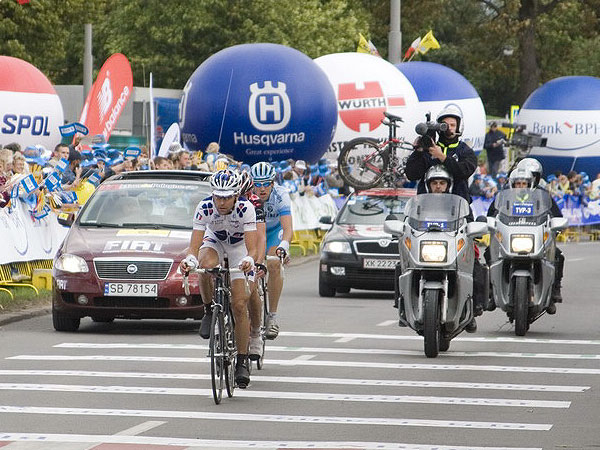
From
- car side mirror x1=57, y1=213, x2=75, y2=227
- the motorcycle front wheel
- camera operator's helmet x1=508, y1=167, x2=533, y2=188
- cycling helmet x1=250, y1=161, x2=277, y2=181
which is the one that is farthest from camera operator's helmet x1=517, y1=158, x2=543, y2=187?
car side mirror x1=57, y1=213, x2=75, y2=227

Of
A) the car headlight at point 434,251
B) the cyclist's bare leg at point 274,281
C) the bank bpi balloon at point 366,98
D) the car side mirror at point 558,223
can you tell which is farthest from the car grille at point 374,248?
the bank bpi balloon at point 366,98

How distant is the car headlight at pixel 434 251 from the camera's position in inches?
585

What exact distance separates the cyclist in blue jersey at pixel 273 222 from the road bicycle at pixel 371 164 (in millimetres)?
13731

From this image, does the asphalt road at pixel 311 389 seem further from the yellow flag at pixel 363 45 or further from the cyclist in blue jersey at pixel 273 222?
the yellow flag at pixel 363 45

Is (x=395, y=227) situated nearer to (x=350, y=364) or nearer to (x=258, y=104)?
(x=350, y=364)

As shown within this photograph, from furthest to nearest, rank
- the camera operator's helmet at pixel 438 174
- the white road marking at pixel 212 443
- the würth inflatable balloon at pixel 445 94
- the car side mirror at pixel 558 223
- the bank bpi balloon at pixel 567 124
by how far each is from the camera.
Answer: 1. the bank bpi balloon at pixel 567 124
2. the würth inflatable balloon at pixel 445 94
3. the car side mirror at pixel 558 223
4. the camera operator's helmet at pixel 438 174
5. the white road marking at pixel 212 443

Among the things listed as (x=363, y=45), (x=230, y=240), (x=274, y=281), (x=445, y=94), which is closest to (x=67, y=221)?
(x=274, y=281)

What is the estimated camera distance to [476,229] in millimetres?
15172

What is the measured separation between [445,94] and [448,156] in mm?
22500

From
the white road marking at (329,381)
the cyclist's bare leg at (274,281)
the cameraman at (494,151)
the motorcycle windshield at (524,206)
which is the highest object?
the motorcycle windshield at (524,206)

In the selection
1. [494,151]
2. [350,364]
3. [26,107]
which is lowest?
[494,151]

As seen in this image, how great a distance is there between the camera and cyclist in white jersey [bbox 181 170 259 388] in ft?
39.9

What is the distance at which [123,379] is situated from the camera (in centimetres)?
1309

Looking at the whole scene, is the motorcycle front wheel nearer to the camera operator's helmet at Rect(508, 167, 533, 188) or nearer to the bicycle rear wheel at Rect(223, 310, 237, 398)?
the bicycle rear wheel at Rect(223, 310, 237, 398)
